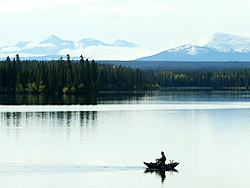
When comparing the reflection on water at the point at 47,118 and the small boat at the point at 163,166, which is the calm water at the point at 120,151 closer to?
the reflection on water at the point at 47,118

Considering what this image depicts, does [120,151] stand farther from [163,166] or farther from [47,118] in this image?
[47,118]

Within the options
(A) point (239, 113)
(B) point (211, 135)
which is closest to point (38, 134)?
(B) point (211, 135)

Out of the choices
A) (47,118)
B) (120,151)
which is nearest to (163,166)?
(120,151)

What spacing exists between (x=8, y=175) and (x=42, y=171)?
2.62m

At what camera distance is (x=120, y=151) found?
50.8 metres

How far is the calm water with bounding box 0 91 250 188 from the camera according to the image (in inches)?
1564

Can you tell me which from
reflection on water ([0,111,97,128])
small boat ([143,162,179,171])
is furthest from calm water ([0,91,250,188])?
small boat ([143,162,179,171])

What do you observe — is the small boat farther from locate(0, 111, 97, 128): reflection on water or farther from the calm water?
locate(0, 111, 97, 128): reflection on water

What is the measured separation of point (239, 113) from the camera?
3711 inches

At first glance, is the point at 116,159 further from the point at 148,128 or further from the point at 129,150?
the point at 148,128

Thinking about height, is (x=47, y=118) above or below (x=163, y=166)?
above

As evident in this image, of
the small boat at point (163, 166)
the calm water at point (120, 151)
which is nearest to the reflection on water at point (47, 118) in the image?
the calm water at point (120, 151)

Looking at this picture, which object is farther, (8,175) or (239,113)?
(239,113)

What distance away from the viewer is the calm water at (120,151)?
39719 millimetres
